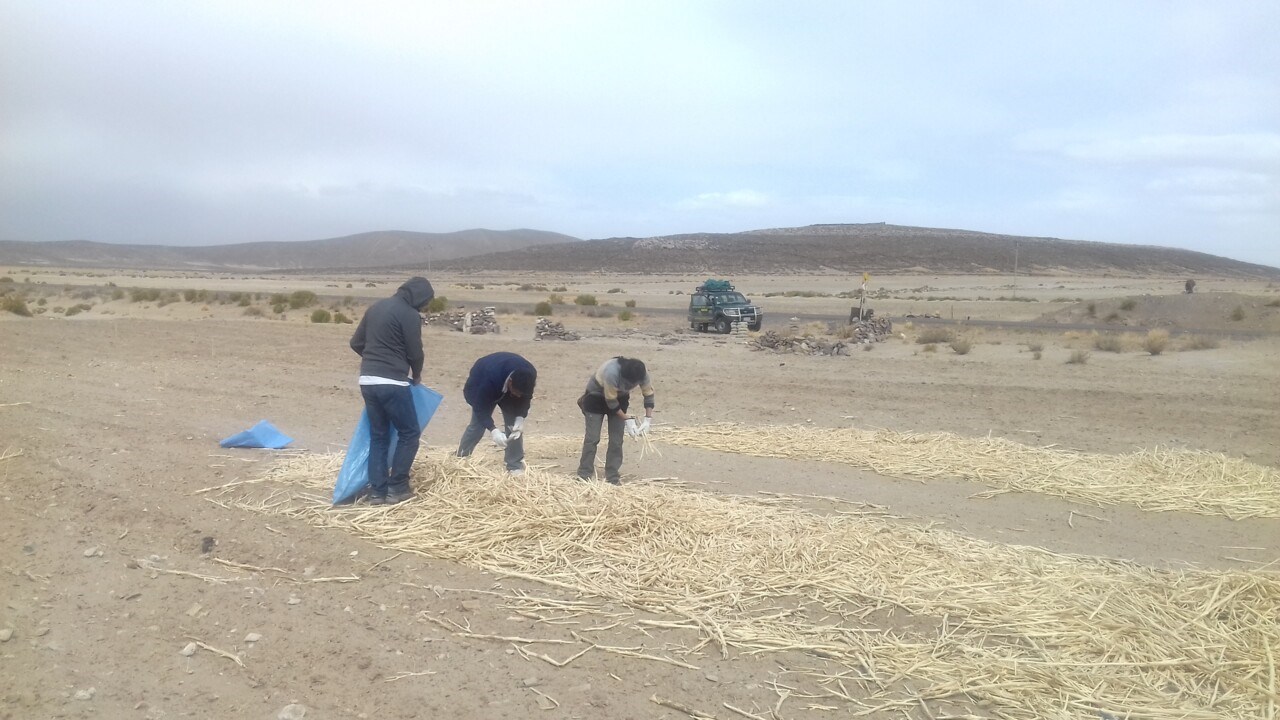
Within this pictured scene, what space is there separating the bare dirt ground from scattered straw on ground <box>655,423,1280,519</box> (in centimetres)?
33

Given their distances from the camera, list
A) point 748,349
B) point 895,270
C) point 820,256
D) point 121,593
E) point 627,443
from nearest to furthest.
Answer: point 121,593, point 627,443, point 748,349, point 895,270, point 820,256

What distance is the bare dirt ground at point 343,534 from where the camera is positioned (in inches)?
166

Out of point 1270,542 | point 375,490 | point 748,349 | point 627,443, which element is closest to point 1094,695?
point 1270,542

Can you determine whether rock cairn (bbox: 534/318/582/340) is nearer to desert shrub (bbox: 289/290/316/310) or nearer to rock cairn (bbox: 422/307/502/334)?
rock cairn (bbox: 422/307/502/334)

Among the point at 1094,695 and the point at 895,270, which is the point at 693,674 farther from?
the point at 895,270

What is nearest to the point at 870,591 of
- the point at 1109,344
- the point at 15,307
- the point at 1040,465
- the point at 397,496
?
the point at 397,496

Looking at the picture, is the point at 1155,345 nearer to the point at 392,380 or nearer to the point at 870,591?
the point at 870,591

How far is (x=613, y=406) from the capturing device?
7598 millimetres

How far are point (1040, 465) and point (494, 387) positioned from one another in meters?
5.73

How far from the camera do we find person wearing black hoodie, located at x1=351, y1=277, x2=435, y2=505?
6402 mm

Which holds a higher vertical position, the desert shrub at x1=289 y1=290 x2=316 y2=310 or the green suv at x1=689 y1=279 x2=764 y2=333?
the green suv at x1=689 y1=279 x2=764 y2=333

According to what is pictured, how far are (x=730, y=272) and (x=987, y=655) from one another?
94556 mm

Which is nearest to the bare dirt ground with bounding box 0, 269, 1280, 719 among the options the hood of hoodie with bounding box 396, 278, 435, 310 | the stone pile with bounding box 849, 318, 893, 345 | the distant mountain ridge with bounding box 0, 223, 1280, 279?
Answer: the hood of hoodie with bounding box 396, 278, 435, 310

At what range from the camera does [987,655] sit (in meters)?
4.60
